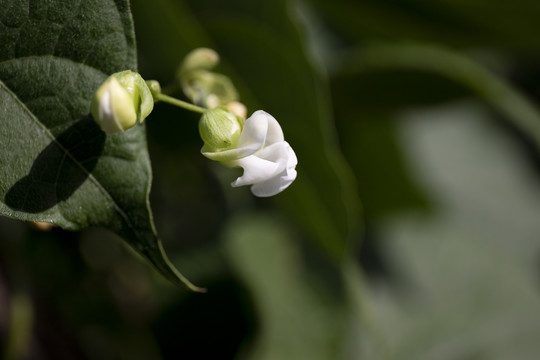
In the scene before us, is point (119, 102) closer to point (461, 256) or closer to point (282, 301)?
point (282, 301)

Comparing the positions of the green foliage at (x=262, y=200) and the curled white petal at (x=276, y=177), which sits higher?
the curled white petal at (x=276, y=177)

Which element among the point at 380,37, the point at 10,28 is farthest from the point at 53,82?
the point at 380,37

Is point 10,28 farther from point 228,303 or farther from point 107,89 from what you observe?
point 228,303

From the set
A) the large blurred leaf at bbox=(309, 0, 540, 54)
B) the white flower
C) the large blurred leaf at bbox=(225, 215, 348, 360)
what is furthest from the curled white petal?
the large blurred leaf at bbox=(309, 0, 540, 54)

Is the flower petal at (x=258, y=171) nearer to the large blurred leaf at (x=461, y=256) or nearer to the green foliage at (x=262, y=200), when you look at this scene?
the green foliage at (x=262, y=200)

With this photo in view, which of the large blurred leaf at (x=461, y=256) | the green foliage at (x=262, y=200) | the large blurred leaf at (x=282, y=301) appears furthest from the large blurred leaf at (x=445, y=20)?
the large blurred leaf at (x=282, y=301)

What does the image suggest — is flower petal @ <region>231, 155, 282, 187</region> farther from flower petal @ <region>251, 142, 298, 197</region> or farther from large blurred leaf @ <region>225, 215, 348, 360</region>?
large blurred leaf @ <region>225, 215, 348, 360</region>
